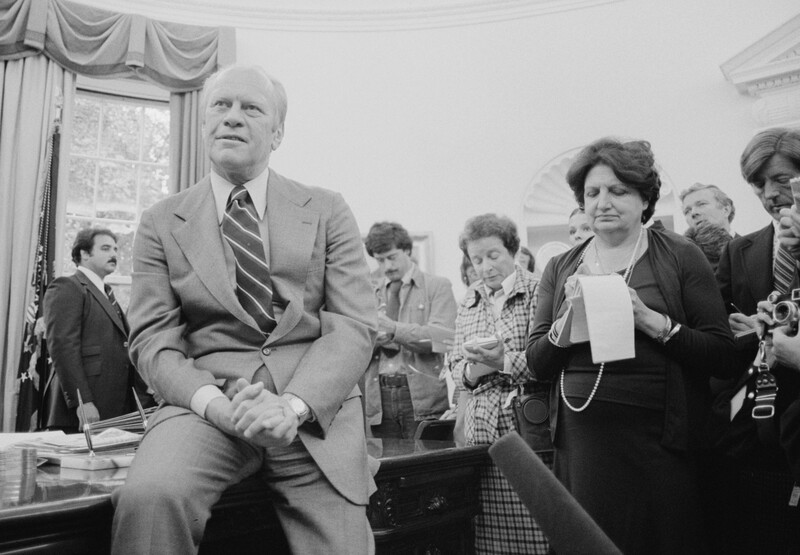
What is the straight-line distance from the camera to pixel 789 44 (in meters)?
4.87

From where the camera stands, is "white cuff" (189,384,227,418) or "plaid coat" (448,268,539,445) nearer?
"white cuff" (189,384,227,418)

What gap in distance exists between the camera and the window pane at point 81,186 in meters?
5.59

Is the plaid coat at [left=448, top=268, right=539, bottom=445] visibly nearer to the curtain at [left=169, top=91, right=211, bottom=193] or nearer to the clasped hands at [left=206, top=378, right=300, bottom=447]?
the clasped hands at [left=206, top=378, right=300, bottom=447]

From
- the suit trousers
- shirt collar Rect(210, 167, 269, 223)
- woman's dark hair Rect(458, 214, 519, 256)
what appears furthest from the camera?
woman's dark hair Rect(458, 214, 519, 256)

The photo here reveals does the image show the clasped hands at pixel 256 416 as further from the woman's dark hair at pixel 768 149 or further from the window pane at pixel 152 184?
the window pane at pixel 152 184

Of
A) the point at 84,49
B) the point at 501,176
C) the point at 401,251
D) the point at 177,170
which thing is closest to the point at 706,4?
the point at 501,176

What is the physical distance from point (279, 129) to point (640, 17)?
4750mm

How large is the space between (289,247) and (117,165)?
15.6ft

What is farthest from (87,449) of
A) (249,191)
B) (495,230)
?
(495,230)

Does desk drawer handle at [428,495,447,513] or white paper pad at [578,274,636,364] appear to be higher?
white paper pad at [578,274,636,364]

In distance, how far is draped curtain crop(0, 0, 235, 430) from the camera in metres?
4.84

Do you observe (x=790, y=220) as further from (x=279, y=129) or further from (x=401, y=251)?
(x=401, y=251)

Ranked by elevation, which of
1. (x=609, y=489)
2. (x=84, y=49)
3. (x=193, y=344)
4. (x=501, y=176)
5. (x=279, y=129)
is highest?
(x=84, y=49)

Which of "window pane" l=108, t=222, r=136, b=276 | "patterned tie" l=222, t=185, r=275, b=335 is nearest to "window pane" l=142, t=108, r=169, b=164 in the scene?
"window pane" l=108, t=222, r=136, b=276
